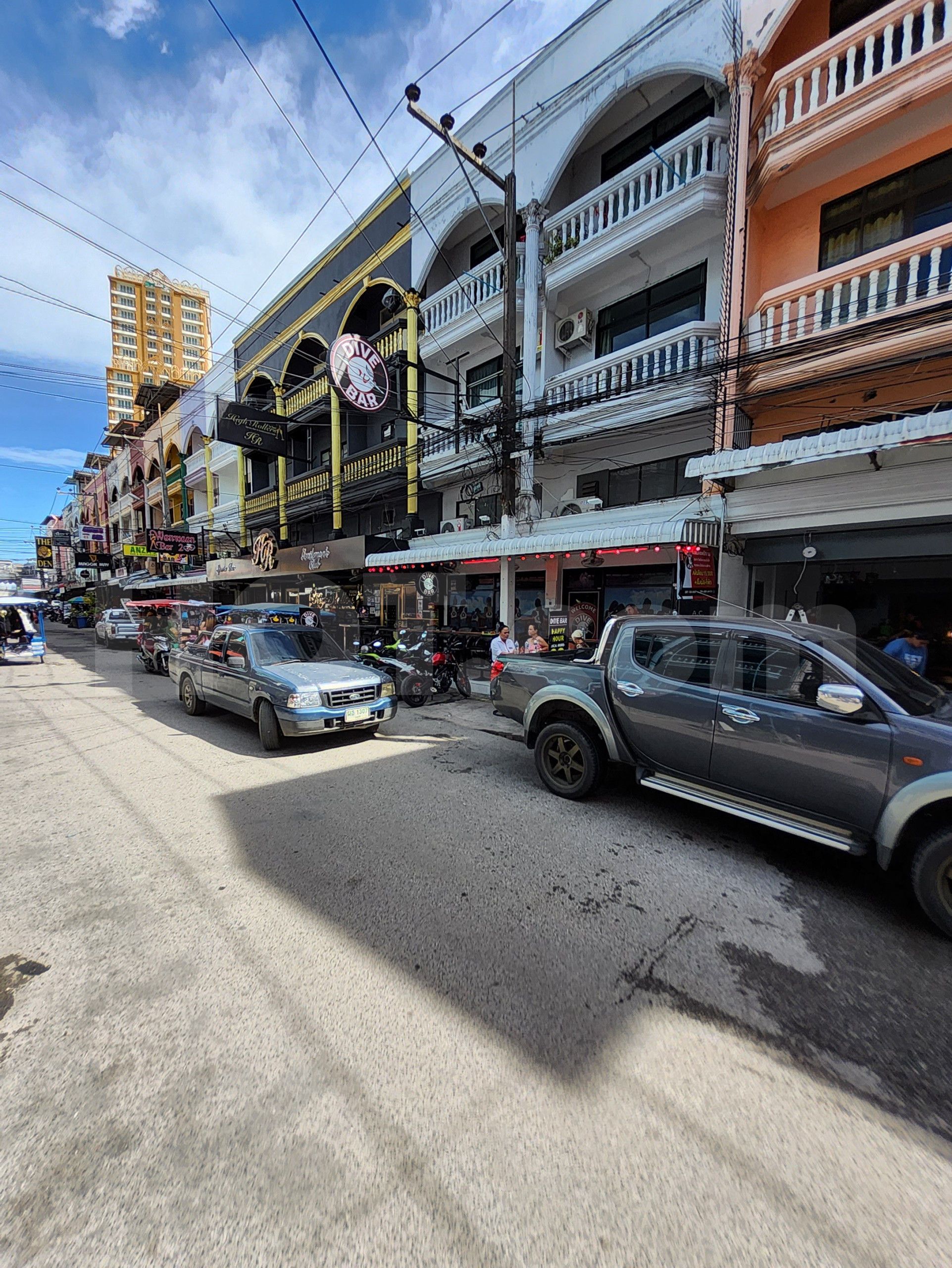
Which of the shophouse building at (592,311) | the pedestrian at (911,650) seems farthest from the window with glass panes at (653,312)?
the pedestrian at (911,650)

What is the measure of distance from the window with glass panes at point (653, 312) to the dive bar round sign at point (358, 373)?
5107 mm

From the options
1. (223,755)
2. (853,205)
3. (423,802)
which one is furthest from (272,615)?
(853,205)

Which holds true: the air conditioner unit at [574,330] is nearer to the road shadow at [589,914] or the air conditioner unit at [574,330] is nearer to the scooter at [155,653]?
the road shadow at [589,914]

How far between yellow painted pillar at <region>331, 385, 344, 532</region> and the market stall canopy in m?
5.50

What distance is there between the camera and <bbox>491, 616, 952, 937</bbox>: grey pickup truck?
117 inches

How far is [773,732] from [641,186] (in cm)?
1084

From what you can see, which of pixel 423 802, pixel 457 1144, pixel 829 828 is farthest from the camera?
pixel 423 802

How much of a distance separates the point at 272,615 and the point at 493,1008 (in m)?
11.4

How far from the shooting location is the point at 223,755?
6113 mm

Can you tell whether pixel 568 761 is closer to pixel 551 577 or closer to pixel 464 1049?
pixel 464 1049

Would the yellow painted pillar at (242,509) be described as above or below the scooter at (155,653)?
above

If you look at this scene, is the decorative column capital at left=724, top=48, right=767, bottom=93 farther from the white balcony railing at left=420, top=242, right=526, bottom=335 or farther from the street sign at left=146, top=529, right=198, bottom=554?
the street sign at left=146, top=529, right=198, bottom=554

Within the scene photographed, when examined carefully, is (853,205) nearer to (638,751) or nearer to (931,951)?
(638,751)

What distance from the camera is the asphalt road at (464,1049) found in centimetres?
151
